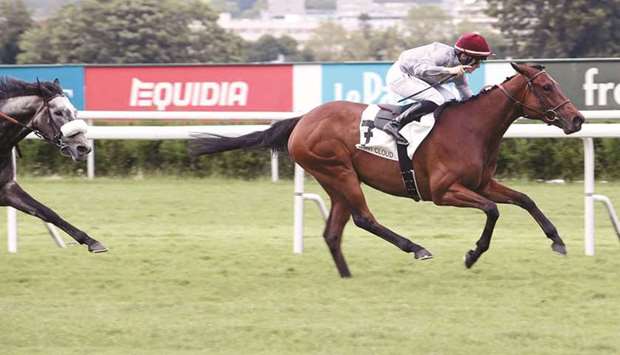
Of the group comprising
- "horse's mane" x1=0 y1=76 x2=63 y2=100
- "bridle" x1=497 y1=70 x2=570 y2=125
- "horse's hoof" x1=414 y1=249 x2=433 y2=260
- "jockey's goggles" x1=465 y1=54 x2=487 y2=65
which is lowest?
"horse's hoof" x1=414 y1=249 x2=433 y2=260

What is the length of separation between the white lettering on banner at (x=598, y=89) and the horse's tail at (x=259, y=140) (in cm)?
627

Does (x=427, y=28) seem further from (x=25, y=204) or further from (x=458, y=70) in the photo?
(x=25, y=204)

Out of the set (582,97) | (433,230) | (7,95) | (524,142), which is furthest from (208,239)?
(582,97)

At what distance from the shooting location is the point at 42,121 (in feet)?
20.5

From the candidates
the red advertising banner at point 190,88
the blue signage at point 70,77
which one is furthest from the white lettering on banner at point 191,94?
the blue signage at point 70,77

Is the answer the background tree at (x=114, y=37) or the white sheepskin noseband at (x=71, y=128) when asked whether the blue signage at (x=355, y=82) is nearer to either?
the white sheepskin noseband at (x=71, y=128)

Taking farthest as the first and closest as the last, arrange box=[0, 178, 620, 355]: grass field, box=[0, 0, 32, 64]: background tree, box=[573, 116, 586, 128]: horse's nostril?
box=[0, 0, 32, 64]: background tree → box=[573, 116, 586, 128]: horse's nostril → box=[0, 178, 620, 355]: grass field

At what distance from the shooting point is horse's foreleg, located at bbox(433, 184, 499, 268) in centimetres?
617

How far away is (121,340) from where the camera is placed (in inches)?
191

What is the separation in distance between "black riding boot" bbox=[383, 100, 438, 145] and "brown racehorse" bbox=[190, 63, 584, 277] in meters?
0.09

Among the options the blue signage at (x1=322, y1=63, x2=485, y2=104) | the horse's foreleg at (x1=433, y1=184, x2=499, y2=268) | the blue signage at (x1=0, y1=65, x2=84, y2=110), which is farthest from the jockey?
the blue signage at (x1=0, y1=65, x2=84, y2=110)

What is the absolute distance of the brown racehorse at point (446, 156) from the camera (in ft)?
20.6

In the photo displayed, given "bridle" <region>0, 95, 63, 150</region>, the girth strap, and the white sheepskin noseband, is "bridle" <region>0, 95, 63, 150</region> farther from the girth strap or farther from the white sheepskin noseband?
the girth strap

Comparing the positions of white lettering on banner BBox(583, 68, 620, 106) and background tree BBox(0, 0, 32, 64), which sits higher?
white lettering on banner BBox(583, 68, 620, 106)
